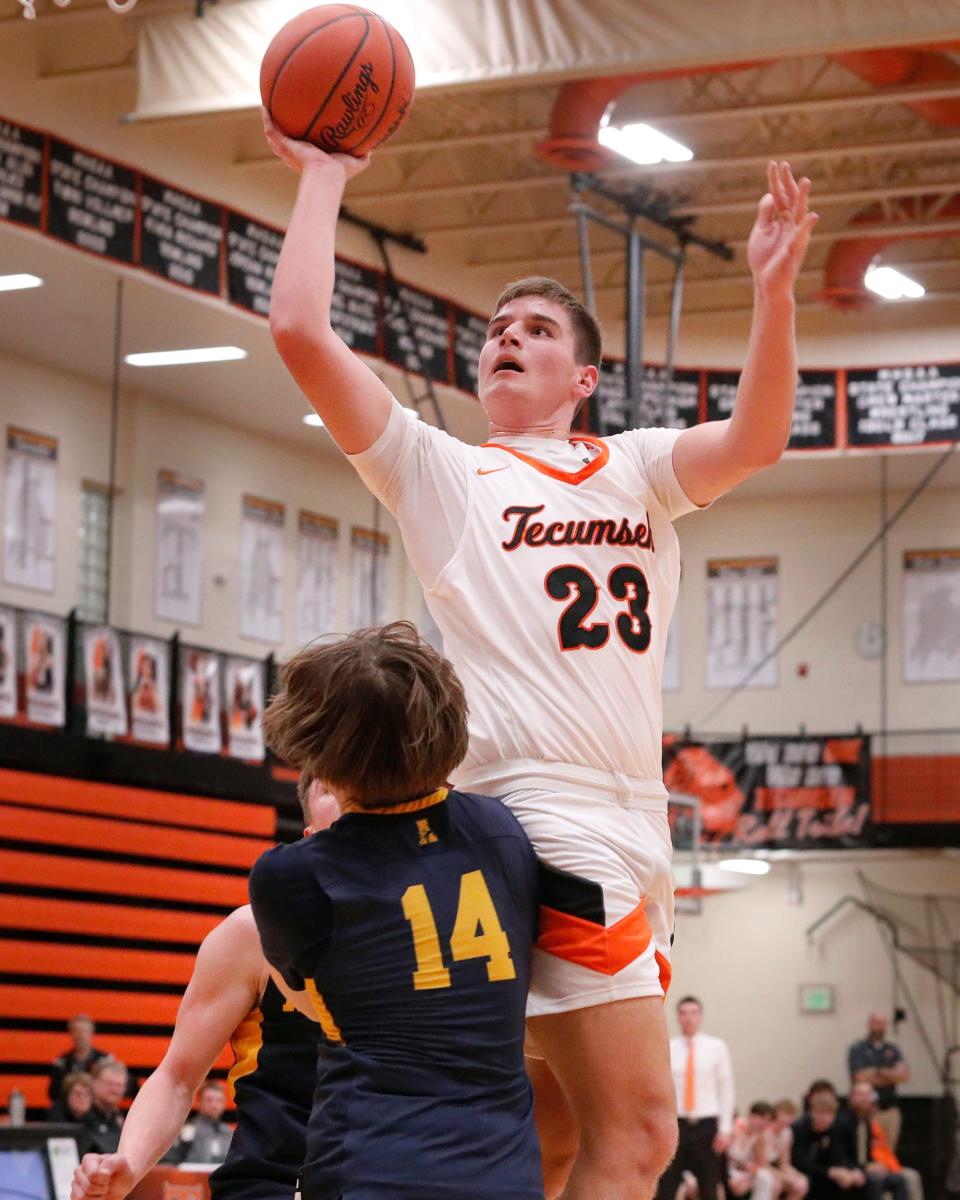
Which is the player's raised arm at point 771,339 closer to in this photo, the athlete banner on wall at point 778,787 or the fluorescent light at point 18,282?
the fluorescent light at point 18,282

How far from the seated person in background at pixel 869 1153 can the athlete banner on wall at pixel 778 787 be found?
469 cm

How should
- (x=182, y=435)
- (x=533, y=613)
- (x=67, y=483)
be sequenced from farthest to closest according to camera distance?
(x=182, y=435), (x=67, y=483), (x=533, y=613)

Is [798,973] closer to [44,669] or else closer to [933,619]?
[933,619]

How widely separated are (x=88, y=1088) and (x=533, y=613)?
9451mm

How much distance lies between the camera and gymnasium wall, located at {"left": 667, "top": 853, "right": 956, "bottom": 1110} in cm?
2166

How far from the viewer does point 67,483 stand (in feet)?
58.1

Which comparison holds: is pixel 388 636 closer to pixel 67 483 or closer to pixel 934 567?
pixel 67 483

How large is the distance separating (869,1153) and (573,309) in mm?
13286

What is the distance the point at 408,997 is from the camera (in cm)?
271

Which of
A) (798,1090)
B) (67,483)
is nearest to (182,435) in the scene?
(67,483)

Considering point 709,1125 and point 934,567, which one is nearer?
point 709,1125

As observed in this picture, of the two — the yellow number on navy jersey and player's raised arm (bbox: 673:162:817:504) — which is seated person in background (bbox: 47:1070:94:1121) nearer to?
player's raised arm (bbox: 673:162:817:504)

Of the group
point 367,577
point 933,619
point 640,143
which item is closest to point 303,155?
point 640,143

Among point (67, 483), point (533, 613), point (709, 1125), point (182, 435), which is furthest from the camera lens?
point (182, 435)
